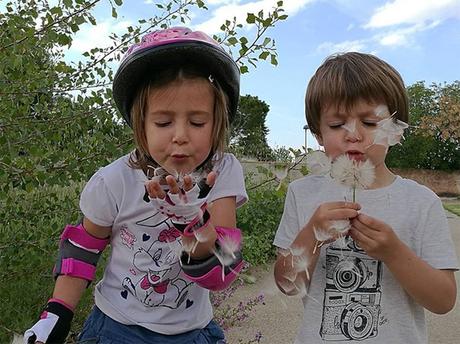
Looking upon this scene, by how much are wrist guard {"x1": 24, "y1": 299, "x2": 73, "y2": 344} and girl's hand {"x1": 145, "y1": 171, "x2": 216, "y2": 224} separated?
54 centimetres

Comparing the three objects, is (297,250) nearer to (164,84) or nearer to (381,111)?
(381,111)

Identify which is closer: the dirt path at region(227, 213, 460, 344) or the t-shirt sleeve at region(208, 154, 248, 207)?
the t-shirt sleeve at region(208, 154, 248, 207)

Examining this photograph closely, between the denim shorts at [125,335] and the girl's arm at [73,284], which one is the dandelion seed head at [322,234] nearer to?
the denim shorts at [125,335]

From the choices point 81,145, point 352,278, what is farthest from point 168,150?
point 81,145

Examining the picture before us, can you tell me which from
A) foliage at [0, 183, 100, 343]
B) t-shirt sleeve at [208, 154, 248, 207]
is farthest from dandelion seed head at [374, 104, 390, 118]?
foliage at [0, 183, 100, 343]

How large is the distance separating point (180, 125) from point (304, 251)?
541mm

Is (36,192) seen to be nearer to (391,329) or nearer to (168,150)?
(168,150)

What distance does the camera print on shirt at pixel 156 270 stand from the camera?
5.89 feet

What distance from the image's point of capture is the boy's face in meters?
1.81

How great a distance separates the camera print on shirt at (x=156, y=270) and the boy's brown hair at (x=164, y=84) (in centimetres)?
20

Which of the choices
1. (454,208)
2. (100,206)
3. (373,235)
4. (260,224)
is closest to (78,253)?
(100,206)

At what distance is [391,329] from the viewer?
1.82 meters

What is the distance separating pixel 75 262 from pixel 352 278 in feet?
2.81

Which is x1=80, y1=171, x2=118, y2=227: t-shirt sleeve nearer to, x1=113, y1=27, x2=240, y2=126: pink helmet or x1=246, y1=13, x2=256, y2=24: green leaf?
x1=113, y1=27, x2=240, y2=126: pink helmet
